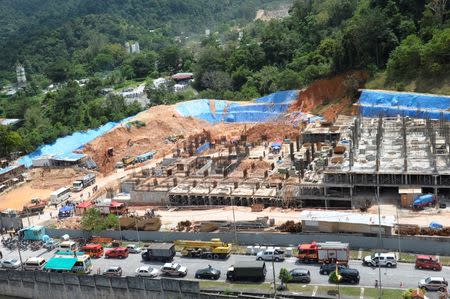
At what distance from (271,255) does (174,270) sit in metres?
5.80

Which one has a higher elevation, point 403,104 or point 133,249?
point 403,104

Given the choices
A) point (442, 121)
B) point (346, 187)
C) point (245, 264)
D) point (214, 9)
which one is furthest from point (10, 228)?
point (214, 9)

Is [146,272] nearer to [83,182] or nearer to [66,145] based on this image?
[83,182]

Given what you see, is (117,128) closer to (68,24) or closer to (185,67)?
(185,67)

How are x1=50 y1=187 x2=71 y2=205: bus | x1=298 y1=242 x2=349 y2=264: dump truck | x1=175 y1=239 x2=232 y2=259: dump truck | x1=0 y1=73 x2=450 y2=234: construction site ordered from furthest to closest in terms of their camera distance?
x1=50 y1=187 x2=71 y2=205: bus → x1=0 y1=73 x2=450 y2=234: construction site → x1=175 y1=239 x2=232 y2=259: dump truck → x1=298 y1=242 x2=349 y2=264: dump truck

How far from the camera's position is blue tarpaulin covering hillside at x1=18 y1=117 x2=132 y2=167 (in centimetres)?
6850

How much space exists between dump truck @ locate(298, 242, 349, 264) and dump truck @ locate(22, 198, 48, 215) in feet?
84.2

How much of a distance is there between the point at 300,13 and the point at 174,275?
3230 inches

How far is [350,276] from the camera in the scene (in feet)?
105

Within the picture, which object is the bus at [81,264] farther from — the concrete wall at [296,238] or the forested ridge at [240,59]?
the forested ridge at [240,59]

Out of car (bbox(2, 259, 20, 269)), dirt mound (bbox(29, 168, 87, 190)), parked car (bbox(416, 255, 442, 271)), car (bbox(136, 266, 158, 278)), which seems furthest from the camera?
dirt mound (bbox(29, 168, 87, 190))

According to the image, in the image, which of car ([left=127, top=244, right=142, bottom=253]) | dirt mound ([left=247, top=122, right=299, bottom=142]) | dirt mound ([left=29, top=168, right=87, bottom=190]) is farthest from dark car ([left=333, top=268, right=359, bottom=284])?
dirt mound ([left=29, top=168, right=87, bottom=190])

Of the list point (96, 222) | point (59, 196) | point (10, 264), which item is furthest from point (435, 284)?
point (59, 196)

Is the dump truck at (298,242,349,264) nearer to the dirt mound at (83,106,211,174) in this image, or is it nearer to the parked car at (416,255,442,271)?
the parked car at (416,255,442,271)
